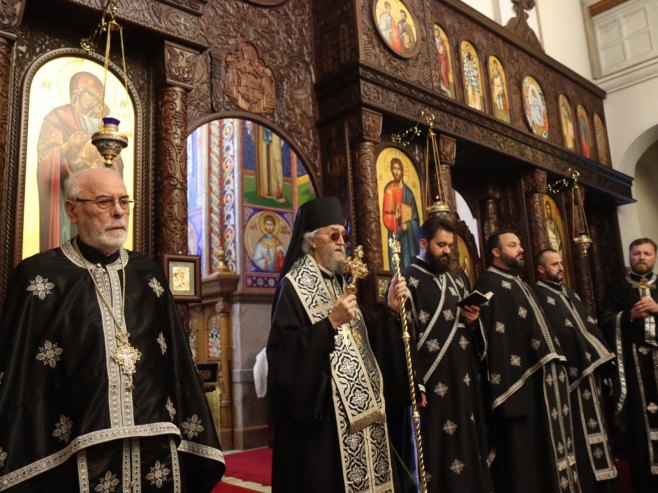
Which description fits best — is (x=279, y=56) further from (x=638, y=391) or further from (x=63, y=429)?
(x=638, y=391)

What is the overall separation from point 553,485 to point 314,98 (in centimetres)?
388

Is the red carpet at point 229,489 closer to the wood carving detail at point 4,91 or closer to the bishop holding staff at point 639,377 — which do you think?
the wood carving detail at point 4,91

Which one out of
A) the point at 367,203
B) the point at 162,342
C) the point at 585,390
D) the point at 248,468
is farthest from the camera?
the point at 248,468

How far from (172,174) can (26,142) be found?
3.03 feet

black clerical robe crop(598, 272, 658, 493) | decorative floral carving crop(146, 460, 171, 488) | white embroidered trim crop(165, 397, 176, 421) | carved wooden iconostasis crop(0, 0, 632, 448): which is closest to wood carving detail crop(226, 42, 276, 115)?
carved wooden iconostasis crop(0, 0, 632, 448)

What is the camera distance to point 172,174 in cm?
432

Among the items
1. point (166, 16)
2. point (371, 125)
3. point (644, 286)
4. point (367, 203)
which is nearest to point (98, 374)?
point (166, 16)

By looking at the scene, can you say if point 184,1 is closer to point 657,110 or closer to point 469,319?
point 469,319

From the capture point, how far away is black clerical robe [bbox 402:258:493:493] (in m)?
3.96

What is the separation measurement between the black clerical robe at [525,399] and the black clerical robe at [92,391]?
247 cm

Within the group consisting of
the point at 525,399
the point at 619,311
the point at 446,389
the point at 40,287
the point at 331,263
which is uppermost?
the point at 331,263

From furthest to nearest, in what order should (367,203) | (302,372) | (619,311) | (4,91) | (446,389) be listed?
(619,311) < (367,203) < (446,389) < (4,91) < (302,372)

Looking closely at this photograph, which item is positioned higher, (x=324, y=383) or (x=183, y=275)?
(x=183, y=275)

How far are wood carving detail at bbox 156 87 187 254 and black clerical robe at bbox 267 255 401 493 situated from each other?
1298 millimetres
